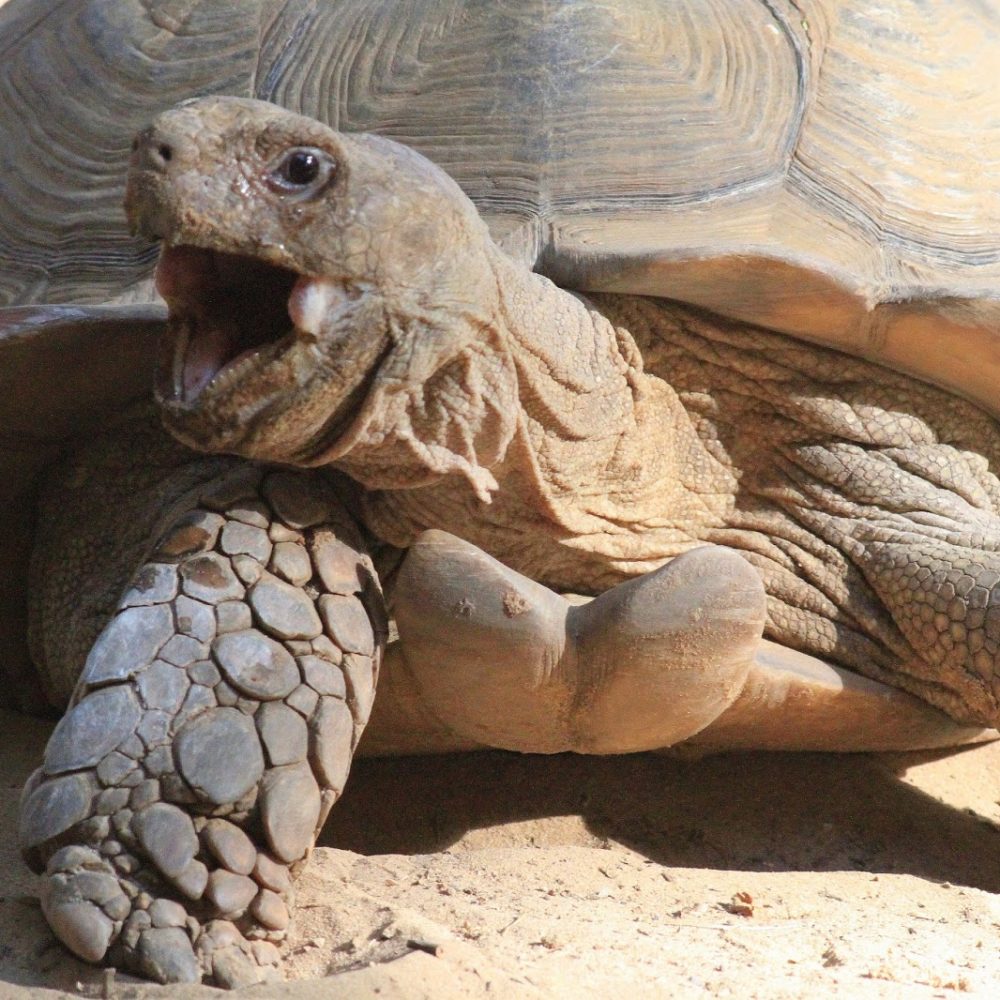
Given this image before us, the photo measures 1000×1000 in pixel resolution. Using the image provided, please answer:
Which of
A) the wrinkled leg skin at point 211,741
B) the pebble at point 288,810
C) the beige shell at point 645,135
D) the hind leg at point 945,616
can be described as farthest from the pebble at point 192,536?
the hind leg at point 945,616

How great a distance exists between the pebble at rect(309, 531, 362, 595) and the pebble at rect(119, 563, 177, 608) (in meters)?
0.29

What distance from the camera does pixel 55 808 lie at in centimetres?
263

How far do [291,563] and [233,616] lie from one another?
0.18 meters

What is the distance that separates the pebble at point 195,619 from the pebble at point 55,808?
0.34 metres

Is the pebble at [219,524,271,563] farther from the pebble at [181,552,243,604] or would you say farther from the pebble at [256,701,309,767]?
the pebble at [256,701,309,767]

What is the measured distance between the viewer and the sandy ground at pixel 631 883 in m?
2.46

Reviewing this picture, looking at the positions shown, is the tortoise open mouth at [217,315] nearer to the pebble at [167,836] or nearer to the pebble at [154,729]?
the pebble at [154,729]

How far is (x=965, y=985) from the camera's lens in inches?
100

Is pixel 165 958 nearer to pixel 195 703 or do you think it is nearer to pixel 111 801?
pixel 111 801

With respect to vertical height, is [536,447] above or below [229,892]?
above

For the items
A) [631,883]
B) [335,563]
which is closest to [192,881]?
[335,563]

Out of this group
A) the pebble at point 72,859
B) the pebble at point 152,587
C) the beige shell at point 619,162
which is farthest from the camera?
the beige shell at point 619,162

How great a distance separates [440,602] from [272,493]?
1.34ft

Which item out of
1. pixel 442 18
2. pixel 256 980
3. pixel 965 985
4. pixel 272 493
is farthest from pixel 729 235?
pixel 256 980
